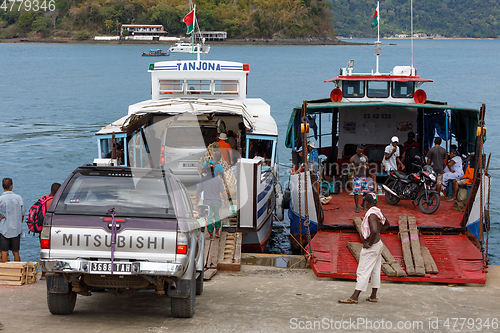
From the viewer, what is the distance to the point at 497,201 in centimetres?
2294

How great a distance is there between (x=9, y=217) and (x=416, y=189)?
860 cm

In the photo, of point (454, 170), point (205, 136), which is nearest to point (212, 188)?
point (205, 136)

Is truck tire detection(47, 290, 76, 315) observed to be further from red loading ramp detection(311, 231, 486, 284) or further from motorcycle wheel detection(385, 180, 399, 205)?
motorcycle wheel detection(385, 180, 399, 205)

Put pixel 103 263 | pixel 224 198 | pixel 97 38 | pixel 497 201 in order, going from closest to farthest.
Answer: pixel 103 263
pixel 224 198
pixel 497 201
pixel 97 38

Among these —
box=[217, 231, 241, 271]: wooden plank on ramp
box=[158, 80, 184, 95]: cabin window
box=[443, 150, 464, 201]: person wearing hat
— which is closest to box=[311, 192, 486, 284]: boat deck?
box=[443, 150, 464, 201]: person wearing hat

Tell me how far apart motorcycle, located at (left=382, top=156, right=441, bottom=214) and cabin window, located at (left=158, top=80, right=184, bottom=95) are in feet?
26.9

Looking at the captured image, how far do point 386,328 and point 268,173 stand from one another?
21.9 feet

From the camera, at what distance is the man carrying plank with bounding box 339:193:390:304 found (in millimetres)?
8305

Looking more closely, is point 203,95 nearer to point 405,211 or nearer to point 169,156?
point 169,156

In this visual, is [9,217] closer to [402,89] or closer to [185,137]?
[185,137]

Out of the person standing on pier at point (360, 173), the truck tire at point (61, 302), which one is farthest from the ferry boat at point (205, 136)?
the truck tire at point (61, 302)

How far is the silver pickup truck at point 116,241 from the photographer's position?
21.6 feet

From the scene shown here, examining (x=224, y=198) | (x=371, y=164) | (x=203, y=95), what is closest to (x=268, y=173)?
(x=224, y=198)

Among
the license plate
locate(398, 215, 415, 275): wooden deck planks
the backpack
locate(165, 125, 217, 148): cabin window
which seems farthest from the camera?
locate(165, 125, 217, 148): cabin window
